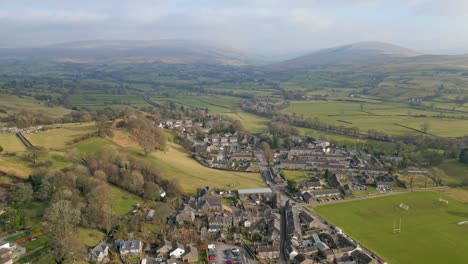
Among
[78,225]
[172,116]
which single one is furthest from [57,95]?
[78,225]

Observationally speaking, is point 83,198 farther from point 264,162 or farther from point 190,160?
point 264,162

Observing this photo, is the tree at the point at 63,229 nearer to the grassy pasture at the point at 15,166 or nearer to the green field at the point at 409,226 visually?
the grassy pasture at the point at 15,166

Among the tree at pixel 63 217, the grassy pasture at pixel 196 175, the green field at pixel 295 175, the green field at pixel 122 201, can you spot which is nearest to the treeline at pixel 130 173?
the green field at pixel 122 201

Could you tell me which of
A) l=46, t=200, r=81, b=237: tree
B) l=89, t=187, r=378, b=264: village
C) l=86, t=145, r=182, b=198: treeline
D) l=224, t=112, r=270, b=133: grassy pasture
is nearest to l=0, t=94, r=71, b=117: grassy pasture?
l=224, t=112, r=270, b=133: grassy pasture

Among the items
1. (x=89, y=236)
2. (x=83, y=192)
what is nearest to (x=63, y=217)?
(x=89, y=236)

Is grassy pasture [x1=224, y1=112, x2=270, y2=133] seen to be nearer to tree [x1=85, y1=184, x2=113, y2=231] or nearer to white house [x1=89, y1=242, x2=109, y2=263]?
tree [x1=85, y1=184, x2=113, y2=231]

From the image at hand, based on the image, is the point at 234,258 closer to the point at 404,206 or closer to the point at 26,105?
the point at 404,206
